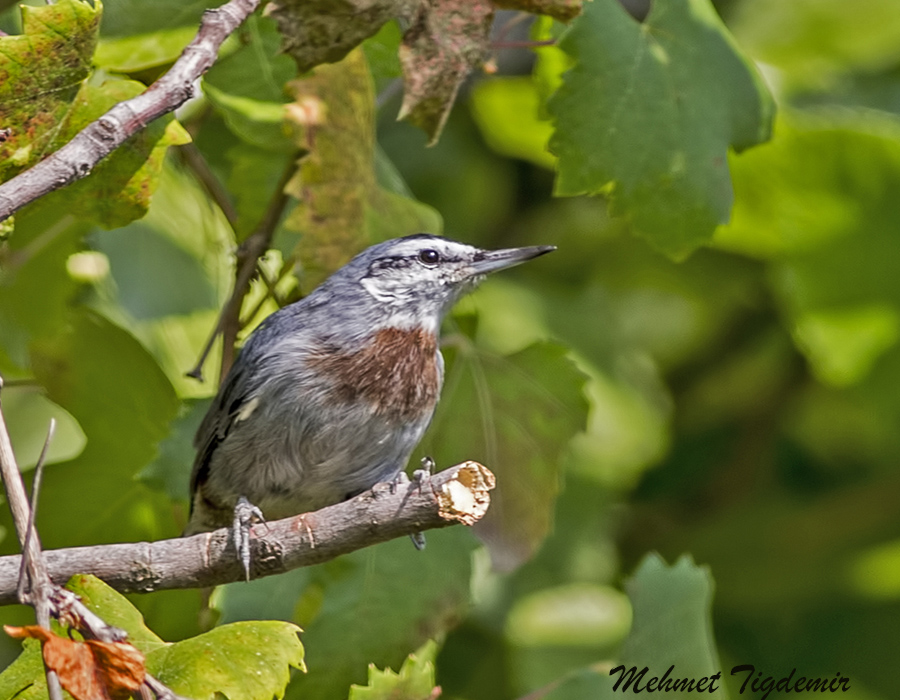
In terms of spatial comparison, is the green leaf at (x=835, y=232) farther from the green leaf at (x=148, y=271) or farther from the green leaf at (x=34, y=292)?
the green leaf at (x=34, y=292)

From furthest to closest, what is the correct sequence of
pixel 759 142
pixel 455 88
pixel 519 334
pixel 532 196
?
1. pixel 532 196
2. pixel 519 334
3. pixel 759 142
4. pixel 455 88

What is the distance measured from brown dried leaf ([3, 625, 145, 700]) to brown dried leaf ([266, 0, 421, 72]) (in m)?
1.47

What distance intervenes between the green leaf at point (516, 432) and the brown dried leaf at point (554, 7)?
1.04 m

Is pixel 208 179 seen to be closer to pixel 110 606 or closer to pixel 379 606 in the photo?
pixel 379 606

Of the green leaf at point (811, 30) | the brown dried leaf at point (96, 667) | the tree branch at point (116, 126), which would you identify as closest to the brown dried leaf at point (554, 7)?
the tree branch at point (116, 126)

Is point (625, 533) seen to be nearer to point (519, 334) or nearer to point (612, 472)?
point (612, 472)

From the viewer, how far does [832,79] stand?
605 centimetres

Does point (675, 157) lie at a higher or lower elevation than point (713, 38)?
lower

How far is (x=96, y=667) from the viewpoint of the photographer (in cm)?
186

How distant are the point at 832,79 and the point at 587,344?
199 cm

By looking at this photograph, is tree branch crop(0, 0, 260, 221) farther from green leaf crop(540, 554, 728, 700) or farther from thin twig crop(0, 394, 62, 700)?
green leaf crop(540, 554, 728, 700)

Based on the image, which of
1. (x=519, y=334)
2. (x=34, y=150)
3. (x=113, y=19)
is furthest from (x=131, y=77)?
(x=519, y=334)

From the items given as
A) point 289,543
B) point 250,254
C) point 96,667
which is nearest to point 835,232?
point 250,254

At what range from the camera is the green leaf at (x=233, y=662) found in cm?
210
